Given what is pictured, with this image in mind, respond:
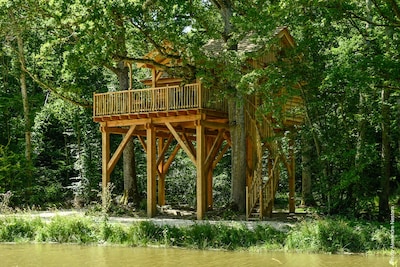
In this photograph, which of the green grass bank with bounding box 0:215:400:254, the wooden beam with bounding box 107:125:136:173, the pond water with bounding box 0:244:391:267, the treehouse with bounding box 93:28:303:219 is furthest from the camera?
the wooden beam with bounding box 107:125:136:173

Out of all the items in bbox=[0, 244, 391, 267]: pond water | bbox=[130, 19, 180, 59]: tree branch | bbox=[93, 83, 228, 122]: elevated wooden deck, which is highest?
bbox=[130, 19, 180, 59]: tree branch

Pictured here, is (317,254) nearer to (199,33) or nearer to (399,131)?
(399,131)

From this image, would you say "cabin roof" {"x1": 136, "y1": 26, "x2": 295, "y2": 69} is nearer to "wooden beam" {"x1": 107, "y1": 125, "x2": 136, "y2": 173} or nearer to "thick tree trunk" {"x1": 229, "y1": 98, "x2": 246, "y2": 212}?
"thick tree trunk" {"x1": 229, "y1": 98, "x2": 246, "y2": 212}

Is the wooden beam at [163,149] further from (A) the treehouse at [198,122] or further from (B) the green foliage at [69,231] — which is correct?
(B) the green foliage at [69,231]

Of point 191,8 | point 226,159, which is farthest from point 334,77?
point 226,159

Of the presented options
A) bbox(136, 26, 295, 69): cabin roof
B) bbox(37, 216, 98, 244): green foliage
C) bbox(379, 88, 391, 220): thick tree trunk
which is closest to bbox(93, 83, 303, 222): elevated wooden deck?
bbox(136, 26, 295, 69): cabin roof

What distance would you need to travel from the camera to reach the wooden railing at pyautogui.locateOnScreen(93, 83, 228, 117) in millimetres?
21594

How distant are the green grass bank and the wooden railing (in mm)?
5801

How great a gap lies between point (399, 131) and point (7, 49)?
70.8 feet

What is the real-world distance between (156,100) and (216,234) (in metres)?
7.81

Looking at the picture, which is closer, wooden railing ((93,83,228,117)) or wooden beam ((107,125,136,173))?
wooden railing ((93,83,228,117))

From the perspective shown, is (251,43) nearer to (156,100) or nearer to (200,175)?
(156,100)

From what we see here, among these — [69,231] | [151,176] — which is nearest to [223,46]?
[151,176]

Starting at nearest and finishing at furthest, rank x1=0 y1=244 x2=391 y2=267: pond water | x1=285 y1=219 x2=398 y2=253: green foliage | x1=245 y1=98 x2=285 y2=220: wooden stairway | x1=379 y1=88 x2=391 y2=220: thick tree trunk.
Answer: x1=0 y1=244 x2=391 y2=267: pond water, x1=285 y1=219 x2=398 y2=253: green foliage, x1=379 y1=88 x2=391 y2=220: thick tree trunk, x1=245 y1=98 x2=285 y2=220: wooden stairway
